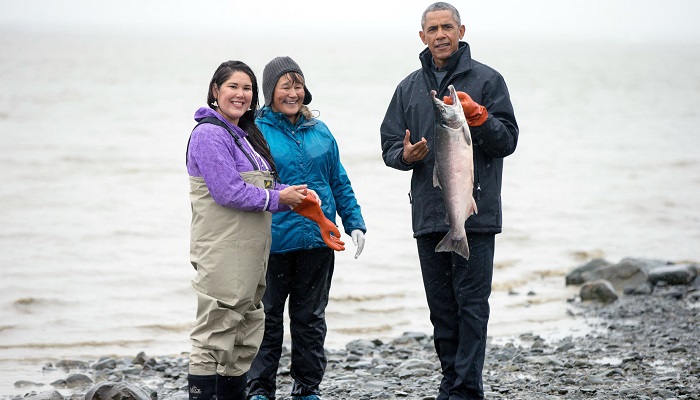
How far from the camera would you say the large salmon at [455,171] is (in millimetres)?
4801

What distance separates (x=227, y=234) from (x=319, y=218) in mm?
611

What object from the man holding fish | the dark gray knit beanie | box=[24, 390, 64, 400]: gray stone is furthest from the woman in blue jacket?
box=[24, 390, 64, 400]: gray stone

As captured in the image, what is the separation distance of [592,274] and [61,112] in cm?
2741

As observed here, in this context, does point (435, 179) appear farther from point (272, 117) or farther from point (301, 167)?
point (272, 117)

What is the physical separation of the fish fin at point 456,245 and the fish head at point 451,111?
2.04 ft

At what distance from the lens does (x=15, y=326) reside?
10062mm

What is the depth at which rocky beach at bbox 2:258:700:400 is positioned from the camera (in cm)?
640

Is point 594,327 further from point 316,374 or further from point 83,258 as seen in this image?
point 83,258

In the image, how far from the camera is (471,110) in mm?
4832

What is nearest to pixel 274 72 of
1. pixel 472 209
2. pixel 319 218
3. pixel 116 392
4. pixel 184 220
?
pixel 319 218

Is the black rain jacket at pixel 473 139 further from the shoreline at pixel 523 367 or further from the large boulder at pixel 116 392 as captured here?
the large boulder at pixel 116 392

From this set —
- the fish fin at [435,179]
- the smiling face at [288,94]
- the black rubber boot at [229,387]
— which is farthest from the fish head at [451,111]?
the black rubber boot at [229,387]

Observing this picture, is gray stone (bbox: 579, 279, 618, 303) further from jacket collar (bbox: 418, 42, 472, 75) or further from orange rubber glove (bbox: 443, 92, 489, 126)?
orange rubber glove (bbox: 443, 92, 489, 126)

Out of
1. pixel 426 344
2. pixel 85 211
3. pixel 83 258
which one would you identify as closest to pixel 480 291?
pixel 426 344
